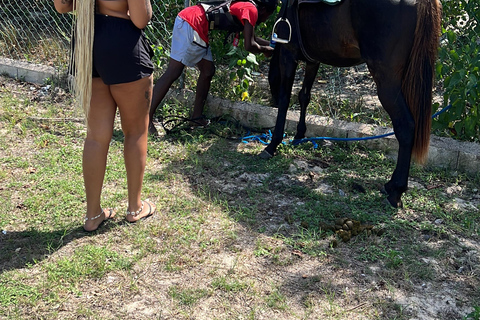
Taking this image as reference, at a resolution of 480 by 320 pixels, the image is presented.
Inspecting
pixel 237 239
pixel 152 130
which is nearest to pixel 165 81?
pixel 152 130

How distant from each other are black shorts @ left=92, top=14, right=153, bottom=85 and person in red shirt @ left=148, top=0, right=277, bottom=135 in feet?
6.15

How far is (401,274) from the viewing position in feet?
10.4

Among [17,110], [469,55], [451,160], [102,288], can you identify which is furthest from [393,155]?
[17,110]

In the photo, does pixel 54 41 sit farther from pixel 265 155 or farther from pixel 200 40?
pixel 265 155

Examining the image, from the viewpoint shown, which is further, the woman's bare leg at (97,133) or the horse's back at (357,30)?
the horse's back at (357,30)

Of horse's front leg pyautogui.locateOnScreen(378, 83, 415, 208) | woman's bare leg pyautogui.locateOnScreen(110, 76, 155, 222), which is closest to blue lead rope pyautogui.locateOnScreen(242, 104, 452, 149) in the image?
horse's front leg pyautogui.locateOnScreen(378, 83, 415, 208)

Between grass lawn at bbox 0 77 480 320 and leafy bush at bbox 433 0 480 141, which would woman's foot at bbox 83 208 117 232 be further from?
leafy bush at bbox 433 0 480 141

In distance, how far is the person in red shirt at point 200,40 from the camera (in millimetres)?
4887

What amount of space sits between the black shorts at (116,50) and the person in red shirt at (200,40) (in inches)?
73.8

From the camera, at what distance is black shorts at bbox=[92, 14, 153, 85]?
3.13 meters

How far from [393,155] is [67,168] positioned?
305cm

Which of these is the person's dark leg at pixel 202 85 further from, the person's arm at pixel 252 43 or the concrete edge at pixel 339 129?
the person's arm at pixel 252 43

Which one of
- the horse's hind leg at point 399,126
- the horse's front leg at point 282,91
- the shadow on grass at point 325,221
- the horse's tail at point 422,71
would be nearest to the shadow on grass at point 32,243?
the shadow on grass at point 325,221

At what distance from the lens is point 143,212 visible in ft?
12.3
